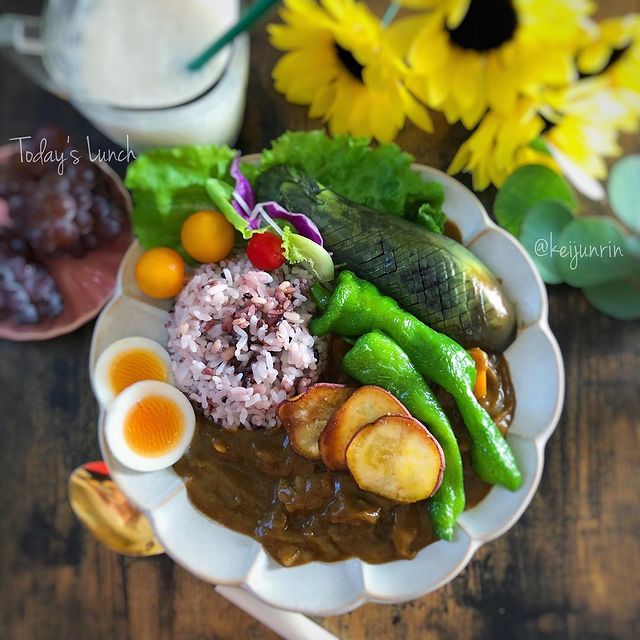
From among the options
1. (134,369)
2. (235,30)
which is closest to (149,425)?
(134,369)

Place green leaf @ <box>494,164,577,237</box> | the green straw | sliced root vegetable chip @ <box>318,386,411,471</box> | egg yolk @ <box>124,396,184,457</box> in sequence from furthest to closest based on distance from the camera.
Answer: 1. green leaf @ <box>494,164,577,237</box>
2. egg yolk @ <box>124,396,184,457</box>
3. sliced root vegetable chip @ <box>318,386,411,471</box>
4. the green straw

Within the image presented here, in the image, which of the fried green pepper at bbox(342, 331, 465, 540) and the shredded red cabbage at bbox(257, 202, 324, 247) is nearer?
the fried green pepper at bbox(342, 331, 465, 540)

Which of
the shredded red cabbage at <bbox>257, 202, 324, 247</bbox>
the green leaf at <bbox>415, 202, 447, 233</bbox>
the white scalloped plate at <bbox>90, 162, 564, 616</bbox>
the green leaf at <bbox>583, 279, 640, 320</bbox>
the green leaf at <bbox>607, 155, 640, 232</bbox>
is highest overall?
the green leaf at <bbox>607, 155, 640, 232</bbox>

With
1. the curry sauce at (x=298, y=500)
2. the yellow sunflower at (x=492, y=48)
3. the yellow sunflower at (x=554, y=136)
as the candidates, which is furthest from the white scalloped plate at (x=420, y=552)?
the yellow sunflower at (x=492, y=48)

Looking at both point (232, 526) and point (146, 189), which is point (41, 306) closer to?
point (146, 189)

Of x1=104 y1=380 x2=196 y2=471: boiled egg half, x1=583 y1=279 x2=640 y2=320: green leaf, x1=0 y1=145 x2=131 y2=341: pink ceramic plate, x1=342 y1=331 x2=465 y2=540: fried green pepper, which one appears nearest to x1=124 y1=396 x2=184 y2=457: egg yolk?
x1=104 y1=380 x2=196 y2=471: boiled egg half

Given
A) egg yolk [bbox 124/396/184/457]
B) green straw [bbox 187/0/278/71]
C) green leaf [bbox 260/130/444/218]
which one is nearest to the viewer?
green straw [bbox 187/0/278/71]

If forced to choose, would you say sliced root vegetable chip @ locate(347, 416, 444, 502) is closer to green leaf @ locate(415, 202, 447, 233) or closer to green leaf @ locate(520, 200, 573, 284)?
green leaf @ locate(415, 202, 447, 233)
